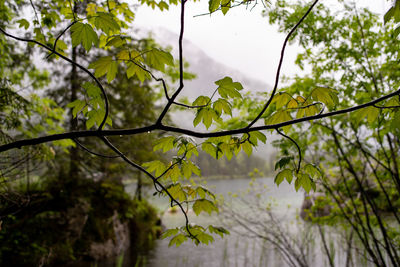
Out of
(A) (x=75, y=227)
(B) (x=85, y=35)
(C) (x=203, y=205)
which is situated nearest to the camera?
(B) (x=85, y=35)

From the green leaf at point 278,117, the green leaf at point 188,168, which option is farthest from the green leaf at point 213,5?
the green leaf at point 188,168

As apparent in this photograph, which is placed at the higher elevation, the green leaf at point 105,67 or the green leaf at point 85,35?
the green leaf at point 85,35

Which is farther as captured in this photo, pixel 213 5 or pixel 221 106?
pixel 221 106

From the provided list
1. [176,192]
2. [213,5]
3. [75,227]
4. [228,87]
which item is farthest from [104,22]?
[75,227]

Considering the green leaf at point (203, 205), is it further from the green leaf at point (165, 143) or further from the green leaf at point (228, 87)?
the green leaf at point (228, 87)

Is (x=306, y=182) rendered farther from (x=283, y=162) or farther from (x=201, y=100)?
(x=201, y=100)

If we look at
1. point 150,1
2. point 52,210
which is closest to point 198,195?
point 150,1

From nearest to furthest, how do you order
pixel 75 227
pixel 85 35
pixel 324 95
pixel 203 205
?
pixel 85 35
pixel 324 95
pixel 203 205
pixel 75 227

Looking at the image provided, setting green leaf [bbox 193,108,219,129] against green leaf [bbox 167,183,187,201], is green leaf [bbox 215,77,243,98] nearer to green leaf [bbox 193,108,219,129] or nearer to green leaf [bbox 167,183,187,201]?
green leaf [bbox 193,108,219,129]

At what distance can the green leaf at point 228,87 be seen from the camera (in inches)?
36.0

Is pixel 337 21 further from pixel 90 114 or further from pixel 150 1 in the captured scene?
pixel 90 114

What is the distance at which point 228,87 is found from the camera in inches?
36.7

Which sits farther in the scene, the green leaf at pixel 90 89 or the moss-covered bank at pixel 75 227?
the moss-covered bank at pixel 75 227

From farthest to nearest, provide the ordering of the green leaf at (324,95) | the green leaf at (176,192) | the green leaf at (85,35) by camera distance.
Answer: the green leaf at (176,192), the green leaf at (324,95), the green leaf at (85,35)
